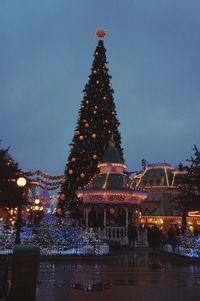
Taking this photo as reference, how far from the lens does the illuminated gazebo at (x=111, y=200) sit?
36219 millimetres

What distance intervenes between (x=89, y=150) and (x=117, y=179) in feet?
22.6

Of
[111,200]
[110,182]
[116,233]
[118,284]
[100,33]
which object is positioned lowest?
[118,284]

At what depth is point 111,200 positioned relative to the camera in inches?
1436

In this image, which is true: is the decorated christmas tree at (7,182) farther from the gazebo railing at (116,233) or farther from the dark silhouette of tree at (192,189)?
the dark silhouette of tree at (192,189)

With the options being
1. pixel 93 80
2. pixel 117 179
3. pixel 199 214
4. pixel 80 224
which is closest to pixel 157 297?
pixel 199 214

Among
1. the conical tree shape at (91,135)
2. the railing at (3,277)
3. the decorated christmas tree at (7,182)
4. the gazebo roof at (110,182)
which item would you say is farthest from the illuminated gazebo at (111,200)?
the railing at (3,277)

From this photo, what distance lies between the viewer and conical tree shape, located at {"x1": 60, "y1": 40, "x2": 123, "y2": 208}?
143ft

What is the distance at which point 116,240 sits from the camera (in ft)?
115

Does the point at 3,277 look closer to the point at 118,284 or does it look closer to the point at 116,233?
the point at 118,284

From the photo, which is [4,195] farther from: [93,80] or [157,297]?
[157,297]

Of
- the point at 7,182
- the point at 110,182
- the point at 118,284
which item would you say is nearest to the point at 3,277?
the point at 118,284

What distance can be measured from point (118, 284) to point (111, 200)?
22.8 m

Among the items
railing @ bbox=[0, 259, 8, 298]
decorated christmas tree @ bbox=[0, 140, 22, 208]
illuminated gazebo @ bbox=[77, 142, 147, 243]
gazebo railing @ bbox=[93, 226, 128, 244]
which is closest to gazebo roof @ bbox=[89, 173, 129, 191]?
illuminated gazebo @ bbox=[77, 142, 147, 243]

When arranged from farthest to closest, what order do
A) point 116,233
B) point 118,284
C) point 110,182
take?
point 110,182
point 116,233
point 118,284
